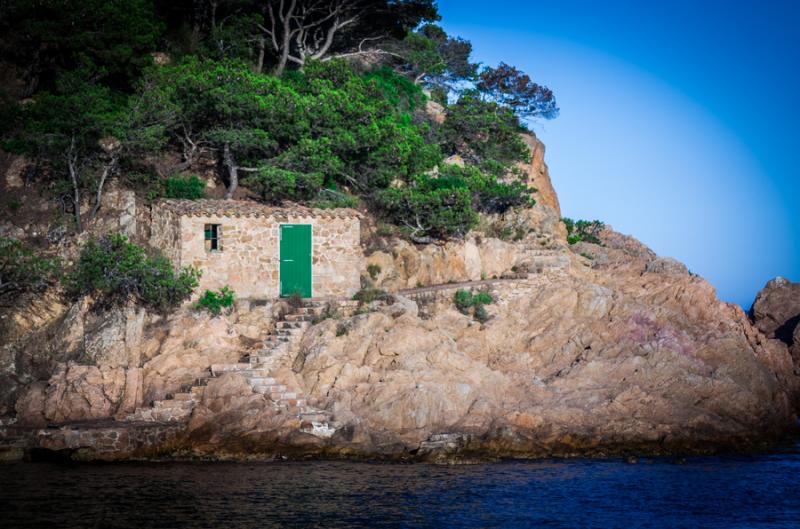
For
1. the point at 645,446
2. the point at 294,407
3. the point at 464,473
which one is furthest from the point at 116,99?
the point at 645,446

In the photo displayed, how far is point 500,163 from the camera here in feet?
146

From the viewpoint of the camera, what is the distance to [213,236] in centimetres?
3341

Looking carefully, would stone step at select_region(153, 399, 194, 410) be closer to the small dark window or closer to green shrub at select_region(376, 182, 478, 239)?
the small dark window

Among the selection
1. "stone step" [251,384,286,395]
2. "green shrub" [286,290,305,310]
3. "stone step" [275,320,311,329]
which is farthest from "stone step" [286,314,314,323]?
"stone step" [251,384,286,395]

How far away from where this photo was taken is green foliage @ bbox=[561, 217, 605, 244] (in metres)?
44.9

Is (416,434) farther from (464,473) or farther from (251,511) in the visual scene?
(251,511)

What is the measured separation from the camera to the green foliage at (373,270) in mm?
35812

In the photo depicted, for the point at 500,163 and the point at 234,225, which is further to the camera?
the point at 500,163

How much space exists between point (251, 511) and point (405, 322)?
1090 cm

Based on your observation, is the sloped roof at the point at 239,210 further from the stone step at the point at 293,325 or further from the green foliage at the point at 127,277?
the stone step at the point at 293,325

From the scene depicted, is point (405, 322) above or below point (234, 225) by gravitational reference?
below

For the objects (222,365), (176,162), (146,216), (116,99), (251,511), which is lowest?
(251,511)

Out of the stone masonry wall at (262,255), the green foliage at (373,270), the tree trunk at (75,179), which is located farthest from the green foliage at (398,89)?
the tree trunk at (75,179)

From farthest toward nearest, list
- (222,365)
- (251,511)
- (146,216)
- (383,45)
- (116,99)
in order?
(383,45) < (116,99) < (146,216) < (222,365) < (251,511)
